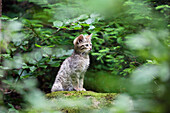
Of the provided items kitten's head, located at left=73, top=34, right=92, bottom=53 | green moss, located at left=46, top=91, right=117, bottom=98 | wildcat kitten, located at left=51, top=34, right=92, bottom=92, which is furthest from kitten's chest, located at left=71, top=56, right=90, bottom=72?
green moss, located at left=46, top=91, right=117, bottom=98

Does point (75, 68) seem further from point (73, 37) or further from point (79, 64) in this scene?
point (73, 37)

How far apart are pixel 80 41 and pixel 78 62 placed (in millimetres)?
434

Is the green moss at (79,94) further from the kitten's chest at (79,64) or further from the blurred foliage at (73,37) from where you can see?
the kitten's chest at (79,64)

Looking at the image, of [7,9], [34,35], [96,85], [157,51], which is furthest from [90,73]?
[157,51]

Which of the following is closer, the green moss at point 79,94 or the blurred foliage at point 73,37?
the green moss at point 79,94

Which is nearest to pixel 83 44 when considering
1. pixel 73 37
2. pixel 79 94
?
pixel 79 94

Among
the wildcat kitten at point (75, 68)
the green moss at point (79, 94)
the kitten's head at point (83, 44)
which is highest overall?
the kitten's head at point (83, 44)

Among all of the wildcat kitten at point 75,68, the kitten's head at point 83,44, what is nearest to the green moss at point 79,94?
the wildcat kitten at point 75,68

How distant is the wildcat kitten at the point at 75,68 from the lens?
391cm

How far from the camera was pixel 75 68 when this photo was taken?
12.9 ft

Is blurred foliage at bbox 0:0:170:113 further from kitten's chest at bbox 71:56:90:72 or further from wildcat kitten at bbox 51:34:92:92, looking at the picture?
kitten's chest at bbox 71:56:90:72

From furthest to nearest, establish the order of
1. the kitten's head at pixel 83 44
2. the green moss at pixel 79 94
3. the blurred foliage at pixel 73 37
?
the blurred foliage at pixel 73 37 < the kitten's head at pixel 83 44 < the green moss at pixel 79 94

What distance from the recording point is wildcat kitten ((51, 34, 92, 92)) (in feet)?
12.8

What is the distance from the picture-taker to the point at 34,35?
4.95 metres
